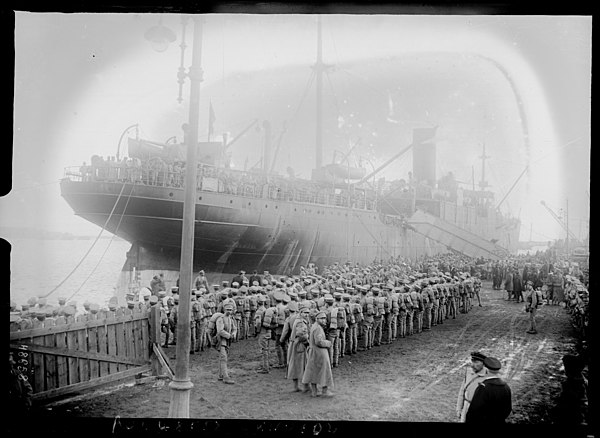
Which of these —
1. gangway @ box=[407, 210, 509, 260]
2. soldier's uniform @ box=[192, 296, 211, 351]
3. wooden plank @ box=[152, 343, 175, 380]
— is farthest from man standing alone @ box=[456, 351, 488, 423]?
wooden plank @ box=[152, 343, 175, 380]

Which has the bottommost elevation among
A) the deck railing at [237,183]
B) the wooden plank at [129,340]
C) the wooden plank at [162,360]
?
the wooden plank at [162,360]

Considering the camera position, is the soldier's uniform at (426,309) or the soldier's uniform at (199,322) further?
the soldier's uniform at (426,309)

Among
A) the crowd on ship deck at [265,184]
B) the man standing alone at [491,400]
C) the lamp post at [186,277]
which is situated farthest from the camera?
the crowd on ship deck at [265,184]

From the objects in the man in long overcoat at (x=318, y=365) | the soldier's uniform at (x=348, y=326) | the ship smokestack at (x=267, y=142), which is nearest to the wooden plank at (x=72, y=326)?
the man in long overcoat at (x=318, y=365)

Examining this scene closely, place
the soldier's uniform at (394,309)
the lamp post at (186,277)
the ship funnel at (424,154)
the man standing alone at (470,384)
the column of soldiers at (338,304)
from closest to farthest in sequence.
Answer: the man standing alone at (470,384)
the lamp post at (186,277)
the column of soldiers at (338,304)
the ship funnel at (424,154)
the soldier's uniform at (394,309)

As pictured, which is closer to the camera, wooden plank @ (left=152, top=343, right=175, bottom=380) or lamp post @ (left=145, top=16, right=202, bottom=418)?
lamp post @ (left=145, top=16, right=202, bottom=418)

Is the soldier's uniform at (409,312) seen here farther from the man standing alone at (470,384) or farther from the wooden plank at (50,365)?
the wooden plank at (50,365)

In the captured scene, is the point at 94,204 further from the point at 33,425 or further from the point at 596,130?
the point at 596,130

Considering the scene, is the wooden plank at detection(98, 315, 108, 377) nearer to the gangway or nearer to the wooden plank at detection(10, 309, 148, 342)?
the wooden plank at detection(10, 309, 148, 342)
